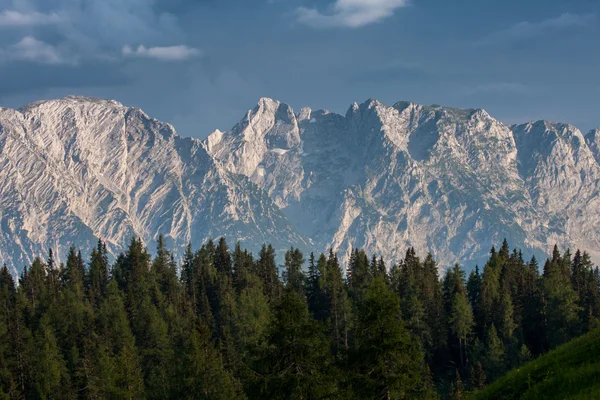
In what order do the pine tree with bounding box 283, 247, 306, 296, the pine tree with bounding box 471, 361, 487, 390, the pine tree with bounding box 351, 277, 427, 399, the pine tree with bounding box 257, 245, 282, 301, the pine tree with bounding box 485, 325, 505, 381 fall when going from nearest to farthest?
the pine tree with bounding box 351, 277, 427, 399 < the pine tree with bounding box 471, 361, 487, 390 < the pine tree with bounding box 485, 325, 505, 381 < the pine tree with bounding box 283, 247, 306, 296 < the pine tree with bounding box 257, 245, 282, 301

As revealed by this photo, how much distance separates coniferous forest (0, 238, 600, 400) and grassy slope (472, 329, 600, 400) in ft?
44.2

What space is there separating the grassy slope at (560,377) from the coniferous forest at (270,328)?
1347 centimetres

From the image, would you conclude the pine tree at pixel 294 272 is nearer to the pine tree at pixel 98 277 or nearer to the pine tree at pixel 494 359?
the pine tree at pixel 98 277

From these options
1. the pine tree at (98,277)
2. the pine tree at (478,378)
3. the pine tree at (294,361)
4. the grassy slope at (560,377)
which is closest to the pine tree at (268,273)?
the pine tree at (98,277)

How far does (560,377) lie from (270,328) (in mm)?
23924

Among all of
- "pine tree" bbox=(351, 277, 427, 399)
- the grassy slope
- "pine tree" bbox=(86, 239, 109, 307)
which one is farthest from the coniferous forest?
the grassy slope

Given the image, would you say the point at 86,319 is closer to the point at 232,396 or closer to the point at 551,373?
the point at 232,396

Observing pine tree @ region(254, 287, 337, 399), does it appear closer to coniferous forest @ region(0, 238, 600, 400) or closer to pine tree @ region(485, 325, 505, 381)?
coniferous forest @ region(0, 238, 600, 400)

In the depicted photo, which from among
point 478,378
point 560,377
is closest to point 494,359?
point 478,378

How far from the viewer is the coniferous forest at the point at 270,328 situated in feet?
151

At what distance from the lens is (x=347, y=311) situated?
12938cm

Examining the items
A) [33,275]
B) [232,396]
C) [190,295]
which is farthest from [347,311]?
[33,275]

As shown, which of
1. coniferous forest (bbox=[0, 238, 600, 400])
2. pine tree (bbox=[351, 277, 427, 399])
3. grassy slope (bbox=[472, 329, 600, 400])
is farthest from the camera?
coniferous forest (bbox=[0, 238, 600, 400])

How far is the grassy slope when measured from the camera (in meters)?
25.5
